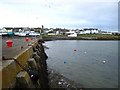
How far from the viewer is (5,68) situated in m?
7.60

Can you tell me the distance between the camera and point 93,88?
19375 mm

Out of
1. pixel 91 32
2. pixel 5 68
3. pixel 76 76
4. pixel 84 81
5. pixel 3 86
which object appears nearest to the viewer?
pixel 3 86

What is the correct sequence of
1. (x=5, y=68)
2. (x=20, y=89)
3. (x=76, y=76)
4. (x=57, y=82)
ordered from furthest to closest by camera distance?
1. (x=76, y=76)
2. (x=57, y=82)
3. (x=20, y=89)
4. (x=5, y=68)

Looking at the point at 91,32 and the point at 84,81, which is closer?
the point at 84,81

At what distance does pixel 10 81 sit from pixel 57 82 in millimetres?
13293

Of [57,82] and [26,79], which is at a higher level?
[26,79]

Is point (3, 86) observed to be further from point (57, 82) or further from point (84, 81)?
point (84, 81)

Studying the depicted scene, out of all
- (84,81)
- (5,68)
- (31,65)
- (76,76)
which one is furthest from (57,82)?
(5,68)

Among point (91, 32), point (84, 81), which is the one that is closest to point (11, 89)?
point (84, 81)

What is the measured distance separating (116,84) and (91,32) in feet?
552

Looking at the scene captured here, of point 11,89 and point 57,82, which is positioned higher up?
point 11,89

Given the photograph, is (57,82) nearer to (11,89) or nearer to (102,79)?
(102,79)

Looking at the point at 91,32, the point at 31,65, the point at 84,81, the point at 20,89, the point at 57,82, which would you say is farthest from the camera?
the point at 91,32

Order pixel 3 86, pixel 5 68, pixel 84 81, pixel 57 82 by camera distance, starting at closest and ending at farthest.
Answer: pixel 3 86 < pixel 5 68 < pixel 57 82 < pixel 84 81
